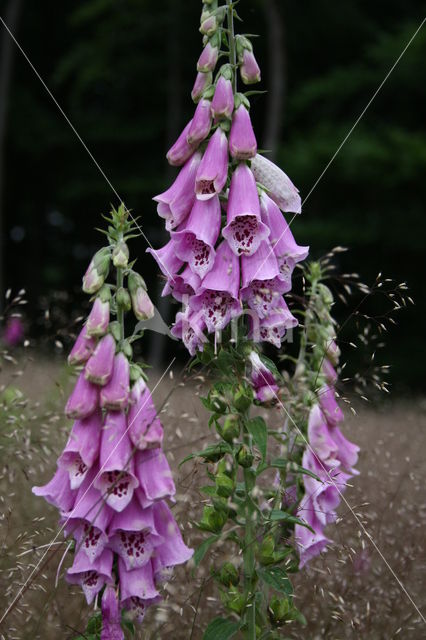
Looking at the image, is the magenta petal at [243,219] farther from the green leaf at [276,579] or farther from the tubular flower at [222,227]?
the green leaf at [276,579]

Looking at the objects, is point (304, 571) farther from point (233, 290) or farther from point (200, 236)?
point (200, 236)

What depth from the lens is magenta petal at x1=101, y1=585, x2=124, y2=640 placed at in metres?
1.74

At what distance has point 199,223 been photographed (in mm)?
1992

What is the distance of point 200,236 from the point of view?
1.97m

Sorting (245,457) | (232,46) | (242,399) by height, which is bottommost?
(245,457)

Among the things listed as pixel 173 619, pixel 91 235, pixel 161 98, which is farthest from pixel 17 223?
pixel 173 619

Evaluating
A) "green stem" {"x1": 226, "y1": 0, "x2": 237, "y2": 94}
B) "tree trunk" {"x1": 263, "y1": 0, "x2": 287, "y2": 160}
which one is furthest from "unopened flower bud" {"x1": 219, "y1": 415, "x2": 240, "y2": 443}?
"tree trunk" {"x1": 263, "y1": 0, "x2": 287, "y2": 160}

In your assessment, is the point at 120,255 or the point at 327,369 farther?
the point at 327,369

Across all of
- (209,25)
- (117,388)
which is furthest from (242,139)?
(117,388)

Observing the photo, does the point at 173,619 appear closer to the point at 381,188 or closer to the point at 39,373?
the point at 39,373

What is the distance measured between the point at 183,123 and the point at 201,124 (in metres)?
13.8

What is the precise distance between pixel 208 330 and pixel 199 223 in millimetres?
286

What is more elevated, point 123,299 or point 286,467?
point 123,299

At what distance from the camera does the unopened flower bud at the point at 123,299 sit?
72.5 inches
